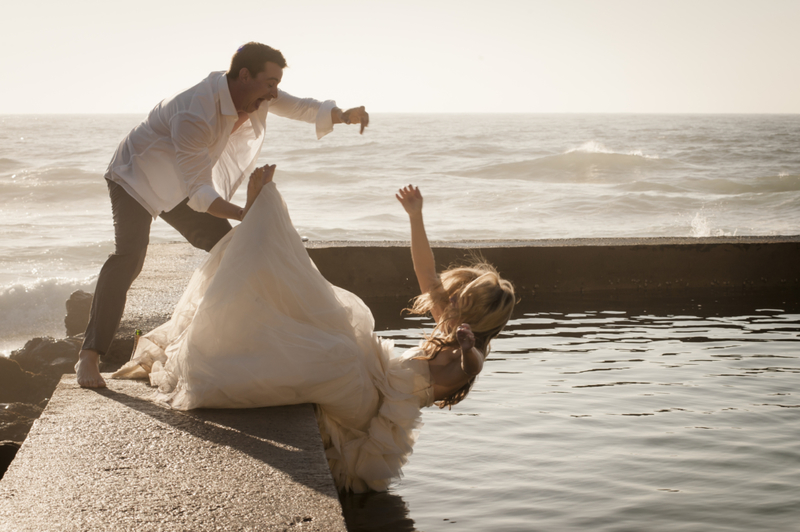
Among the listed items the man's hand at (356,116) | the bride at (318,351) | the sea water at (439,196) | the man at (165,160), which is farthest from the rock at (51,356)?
the man's hand at (356,116)

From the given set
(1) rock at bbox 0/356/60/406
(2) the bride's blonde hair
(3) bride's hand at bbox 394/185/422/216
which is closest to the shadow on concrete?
(2) the bride's blonde hair

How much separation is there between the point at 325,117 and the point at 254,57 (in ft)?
2.16

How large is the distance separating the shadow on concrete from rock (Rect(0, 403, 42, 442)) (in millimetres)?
1460

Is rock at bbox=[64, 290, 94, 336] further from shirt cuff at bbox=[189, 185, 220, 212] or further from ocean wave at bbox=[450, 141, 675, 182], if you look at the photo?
ocean wave at bbox=[450, 141, 675, 182]

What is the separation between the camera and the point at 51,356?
5.91m

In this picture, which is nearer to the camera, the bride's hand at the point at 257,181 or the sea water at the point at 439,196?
the bride's hand at the point at 257,181

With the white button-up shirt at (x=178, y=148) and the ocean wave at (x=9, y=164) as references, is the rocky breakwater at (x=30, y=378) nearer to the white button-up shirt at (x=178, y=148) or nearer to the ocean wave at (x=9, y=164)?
the white button-up shirt at (x=178, y=148)

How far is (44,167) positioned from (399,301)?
2362 cm

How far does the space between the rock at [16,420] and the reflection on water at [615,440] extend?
241cm

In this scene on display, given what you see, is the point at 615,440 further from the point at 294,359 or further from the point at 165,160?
the point at 165,160

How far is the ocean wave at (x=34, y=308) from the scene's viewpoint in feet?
27.9

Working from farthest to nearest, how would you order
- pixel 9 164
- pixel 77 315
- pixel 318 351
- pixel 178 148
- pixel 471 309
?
pixel 9 164 → pixel 77 315 → pixel 178 148 → pixel 471 309 → pixel 318 351

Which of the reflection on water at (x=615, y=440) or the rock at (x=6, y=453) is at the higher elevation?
the reflection on water at (x=615, y=440)

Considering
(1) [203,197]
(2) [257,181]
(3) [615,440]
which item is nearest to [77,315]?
(1) [203,197]
